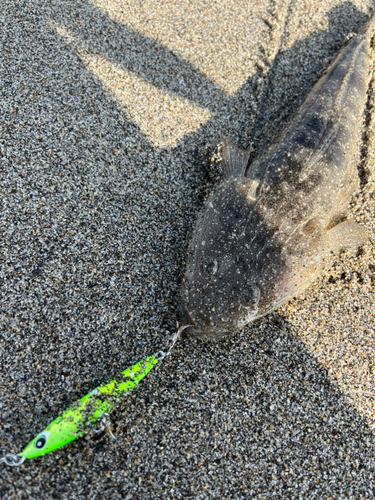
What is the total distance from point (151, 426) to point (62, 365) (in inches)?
27.6

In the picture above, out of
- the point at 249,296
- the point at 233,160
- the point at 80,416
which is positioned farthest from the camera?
the point at 233,160

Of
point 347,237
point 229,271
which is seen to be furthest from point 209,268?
point 347,237

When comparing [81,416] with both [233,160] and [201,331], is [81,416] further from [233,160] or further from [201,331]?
[233,160]

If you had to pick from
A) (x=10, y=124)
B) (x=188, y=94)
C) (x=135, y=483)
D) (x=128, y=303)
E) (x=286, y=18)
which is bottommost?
(x=135, y=483)

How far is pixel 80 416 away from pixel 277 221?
1.86m

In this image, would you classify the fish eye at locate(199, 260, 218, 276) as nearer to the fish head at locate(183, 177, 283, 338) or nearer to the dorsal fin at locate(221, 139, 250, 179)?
the fish head at locate(183, 177, 283, 338)

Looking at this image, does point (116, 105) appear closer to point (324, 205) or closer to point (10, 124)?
point (10, 124)

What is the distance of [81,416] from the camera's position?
234cm

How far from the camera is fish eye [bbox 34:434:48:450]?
2.21 meters

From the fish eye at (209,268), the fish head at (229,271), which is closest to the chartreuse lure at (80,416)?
the fish head at (229,271)

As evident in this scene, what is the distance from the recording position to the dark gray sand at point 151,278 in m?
2.45

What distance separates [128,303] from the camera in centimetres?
290

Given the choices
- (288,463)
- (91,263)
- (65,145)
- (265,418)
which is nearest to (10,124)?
(65,145)

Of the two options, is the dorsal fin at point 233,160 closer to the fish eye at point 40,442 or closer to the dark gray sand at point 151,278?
the dark gray sand at point 151,278
